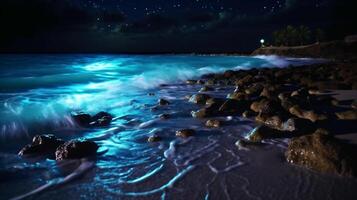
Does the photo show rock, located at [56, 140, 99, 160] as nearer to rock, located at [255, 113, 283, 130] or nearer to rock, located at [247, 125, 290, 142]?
rock, located at [247, 125, 290, 142]

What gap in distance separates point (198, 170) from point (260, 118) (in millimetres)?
2792

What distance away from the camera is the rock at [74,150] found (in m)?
4.82

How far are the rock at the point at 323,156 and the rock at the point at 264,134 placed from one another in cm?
103

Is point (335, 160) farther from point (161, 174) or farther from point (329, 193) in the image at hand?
point (161, 174)

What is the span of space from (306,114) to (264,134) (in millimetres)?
1570

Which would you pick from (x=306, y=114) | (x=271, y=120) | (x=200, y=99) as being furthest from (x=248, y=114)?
(x=200, y=99)

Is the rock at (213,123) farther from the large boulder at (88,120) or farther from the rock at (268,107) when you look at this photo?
the large boulder at (88,120)

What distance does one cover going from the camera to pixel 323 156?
13.1 feet

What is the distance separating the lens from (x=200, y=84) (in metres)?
15.6

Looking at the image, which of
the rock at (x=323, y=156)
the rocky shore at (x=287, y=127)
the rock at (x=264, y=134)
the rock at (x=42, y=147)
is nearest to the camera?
the rock at (x=323, y=156)

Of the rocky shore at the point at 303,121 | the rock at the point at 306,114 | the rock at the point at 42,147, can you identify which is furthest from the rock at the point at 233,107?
the rock at the point at 42,147

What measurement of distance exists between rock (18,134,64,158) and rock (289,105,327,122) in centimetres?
→ 491

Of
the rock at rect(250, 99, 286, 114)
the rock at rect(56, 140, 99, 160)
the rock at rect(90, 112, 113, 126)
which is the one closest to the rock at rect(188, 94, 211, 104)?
the rock at rect(250, 99, 286, 114)

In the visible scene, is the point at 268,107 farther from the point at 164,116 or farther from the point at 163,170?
the point at 163,170
